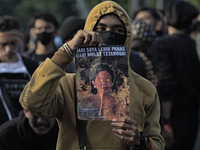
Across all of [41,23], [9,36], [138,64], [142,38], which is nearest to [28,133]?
[138,64]

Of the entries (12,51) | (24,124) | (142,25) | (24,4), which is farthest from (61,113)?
(24,4)

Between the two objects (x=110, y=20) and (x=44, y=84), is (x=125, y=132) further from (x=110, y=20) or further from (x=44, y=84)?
(x=110, y=20)

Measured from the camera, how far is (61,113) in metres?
2.94

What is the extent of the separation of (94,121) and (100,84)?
285 mm

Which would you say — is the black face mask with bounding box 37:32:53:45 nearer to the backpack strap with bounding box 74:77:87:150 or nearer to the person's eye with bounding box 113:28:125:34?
the person's eye with bounding box 113:28:125:34

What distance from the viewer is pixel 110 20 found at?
3.13 metres

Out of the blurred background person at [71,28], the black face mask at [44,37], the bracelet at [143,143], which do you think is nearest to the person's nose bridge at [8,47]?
the blurred background person at [71,28]

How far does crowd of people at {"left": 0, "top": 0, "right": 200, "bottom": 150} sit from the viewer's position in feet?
8.97

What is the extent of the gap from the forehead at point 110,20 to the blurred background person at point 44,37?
3.00m

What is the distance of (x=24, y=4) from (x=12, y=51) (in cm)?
4069

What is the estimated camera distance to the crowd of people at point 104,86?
8.97 ft

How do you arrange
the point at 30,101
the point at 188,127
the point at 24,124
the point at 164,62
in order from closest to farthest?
the point at 30,101, the point at 24,124, the point at 164,62, the point at 188,127

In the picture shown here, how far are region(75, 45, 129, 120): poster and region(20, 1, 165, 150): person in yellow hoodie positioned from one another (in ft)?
0.20

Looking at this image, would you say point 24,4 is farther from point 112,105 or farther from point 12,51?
point 112,105
